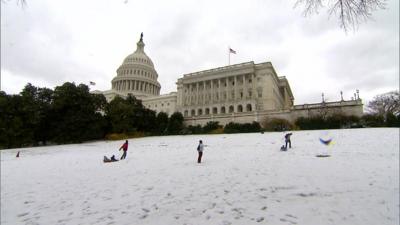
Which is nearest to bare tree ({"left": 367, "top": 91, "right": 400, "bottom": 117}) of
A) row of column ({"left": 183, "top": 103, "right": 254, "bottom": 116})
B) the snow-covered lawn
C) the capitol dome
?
row of column ({"left": 183, "top": 103, "right": 254, "bottom": 116})

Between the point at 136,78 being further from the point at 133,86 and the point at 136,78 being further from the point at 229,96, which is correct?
the point at 229,96

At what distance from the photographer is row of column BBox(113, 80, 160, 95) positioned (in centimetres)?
10475

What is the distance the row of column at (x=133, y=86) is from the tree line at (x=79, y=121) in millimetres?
57240

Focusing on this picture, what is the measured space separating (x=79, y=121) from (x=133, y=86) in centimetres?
6551

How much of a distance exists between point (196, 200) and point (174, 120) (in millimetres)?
46033

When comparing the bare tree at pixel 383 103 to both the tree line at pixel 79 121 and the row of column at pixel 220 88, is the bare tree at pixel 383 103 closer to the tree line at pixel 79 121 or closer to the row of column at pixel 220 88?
the tree line at pixel 79 121

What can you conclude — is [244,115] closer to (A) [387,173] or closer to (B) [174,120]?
(B) [174,120]

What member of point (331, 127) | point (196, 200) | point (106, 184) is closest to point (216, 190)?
point (196, 200)

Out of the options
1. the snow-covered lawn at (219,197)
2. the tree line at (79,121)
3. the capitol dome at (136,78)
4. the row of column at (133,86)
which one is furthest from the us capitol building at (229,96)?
the snow-covered lawn at (219,197)

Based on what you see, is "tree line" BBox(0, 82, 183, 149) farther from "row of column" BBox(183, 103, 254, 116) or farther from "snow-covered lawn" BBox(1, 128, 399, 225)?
"snow-covered lawn" BBox(1, 128, 399, 225)

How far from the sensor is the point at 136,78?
343ft

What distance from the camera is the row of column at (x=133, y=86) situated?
105 meters

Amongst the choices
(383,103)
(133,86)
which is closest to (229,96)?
(383,103)

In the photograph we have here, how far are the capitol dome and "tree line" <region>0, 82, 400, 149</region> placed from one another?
55.7 meters
